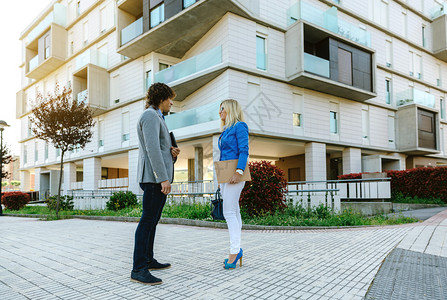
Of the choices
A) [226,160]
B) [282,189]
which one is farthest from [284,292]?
[282,189]

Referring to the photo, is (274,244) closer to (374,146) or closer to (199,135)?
(199,135)

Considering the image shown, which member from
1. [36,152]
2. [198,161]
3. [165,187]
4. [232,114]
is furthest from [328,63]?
[36,152]

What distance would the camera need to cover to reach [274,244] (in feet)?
16.3

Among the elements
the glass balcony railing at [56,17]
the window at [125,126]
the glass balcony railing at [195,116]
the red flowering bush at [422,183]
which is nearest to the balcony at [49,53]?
the glass balcony railing at [56,17]

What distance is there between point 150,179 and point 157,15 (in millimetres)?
17797

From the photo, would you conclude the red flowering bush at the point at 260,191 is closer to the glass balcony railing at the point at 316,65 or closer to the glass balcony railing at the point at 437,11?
the glass balcony railing at the point at 316,65

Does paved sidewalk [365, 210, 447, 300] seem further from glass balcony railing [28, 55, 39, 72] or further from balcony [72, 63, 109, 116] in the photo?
glass balcony railing [28, 55, 39, 72]

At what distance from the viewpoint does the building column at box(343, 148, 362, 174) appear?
20.6m

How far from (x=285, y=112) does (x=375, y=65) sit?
26.1 ft

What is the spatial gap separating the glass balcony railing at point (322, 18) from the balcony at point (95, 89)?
1450cm

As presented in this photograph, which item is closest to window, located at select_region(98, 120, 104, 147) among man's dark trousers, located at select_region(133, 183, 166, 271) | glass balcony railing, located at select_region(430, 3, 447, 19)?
man's dark trousers, located at select_region(133, 183, 166, 271)

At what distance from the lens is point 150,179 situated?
3223mm

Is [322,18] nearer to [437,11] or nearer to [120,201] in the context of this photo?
[120,201]

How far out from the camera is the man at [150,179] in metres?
3.10
